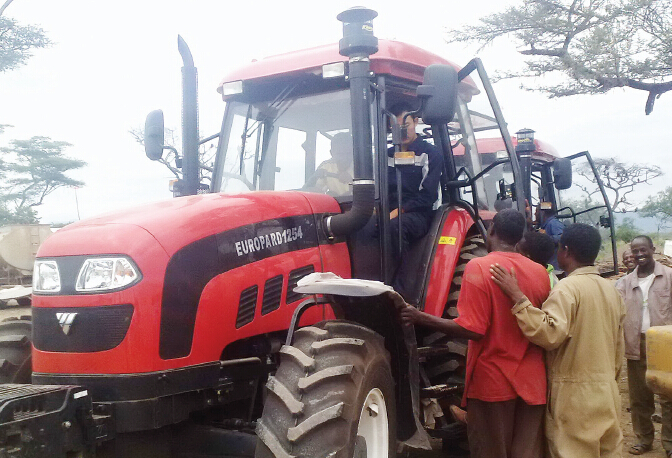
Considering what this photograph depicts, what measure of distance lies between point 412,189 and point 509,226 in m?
0.98

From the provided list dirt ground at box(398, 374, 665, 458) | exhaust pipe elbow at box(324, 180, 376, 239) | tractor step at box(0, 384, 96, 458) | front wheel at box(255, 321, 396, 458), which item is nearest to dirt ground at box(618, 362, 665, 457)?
dirt ground at box(398, 374, 665, 458)

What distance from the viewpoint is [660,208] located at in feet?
123

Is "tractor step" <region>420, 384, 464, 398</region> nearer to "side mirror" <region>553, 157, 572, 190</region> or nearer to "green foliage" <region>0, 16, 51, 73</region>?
"side mirror" <region>553, 157, 572, 190</region>

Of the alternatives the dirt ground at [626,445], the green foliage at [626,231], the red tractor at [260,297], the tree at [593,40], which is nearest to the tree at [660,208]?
the green foliage at [626,231]

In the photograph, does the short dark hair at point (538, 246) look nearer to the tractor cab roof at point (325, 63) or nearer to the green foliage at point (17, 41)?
the tractor cab roof at point (325, 63)

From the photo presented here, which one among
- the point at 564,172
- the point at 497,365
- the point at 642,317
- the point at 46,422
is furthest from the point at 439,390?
the point at 564,172

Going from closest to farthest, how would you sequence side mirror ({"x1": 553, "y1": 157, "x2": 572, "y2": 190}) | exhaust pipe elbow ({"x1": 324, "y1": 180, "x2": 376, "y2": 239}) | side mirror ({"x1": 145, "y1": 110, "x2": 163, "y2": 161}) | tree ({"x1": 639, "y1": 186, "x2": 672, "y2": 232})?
exhaust pipe elbow ({"x1": 324, "y1": 180, "x2": 376, "y2": 239}) → side mirror ({"x1": 145, "y1": 110, "x2": 163, "y2": 161}) → side mirror ({"x1": 553, "y1": 157, "x2": 572, "y2": 190}) → tree ({"x1": 639, "y1": 186, "x2": 672, "y2": 232})

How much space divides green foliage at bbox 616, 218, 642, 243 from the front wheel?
26.7 meters

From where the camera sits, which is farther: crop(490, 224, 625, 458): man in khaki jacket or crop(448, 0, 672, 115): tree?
crop(448, 0, 672, 115): tree

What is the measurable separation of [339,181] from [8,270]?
1760 centimetres

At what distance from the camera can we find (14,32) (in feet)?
79.9

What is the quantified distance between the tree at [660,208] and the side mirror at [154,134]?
118ft

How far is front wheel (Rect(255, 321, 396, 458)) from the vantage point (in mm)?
2973

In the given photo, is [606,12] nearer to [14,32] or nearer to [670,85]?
Result: [670,85]
